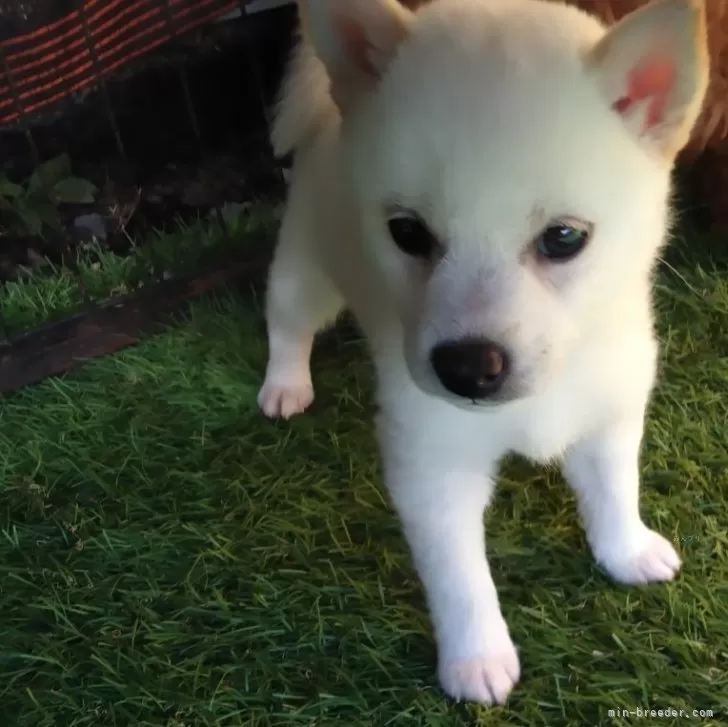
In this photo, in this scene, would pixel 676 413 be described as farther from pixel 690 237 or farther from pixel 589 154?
pixel 589 154

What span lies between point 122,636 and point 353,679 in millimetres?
434

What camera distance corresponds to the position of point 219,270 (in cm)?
240

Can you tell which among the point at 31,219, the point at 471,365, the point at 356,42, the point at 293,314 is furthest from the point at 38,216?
the point at 471,365

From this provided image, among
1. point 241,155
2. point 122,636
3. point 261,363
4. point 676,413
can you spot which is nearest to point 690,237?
point 676,413

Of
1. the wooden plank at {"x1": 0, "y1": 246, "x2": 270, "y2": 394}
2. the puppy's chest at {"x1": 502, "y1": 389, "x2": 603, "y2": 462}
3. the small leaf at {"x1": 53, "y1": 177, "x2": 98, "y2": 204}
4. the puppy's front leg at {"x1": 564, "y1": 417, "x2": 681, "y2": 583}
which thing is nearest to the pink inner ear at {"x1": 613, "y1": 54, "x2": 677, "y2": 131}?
the puppy's chest at {"x1": 502, "y1": 389, "x2": 603, "y2": 462}

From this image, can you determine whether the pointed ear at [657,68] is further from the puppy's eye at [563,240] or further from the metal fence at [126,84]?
the metal fence at [126,84]

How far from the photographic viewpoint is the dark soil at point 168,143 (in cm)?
256

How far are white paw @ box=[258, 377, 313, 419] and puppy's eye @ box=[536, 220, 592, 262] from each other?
1.05m

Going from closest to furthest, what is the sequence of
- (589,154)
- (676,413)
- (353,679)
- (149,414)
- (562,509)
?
(589,154) → (353,679) → (562,509) → (676,413) → (149,414)

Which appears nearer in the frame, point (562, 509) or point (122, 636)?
point (122, 636)

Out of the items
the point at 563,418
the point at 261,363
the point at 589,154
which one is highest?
the point at 589,154

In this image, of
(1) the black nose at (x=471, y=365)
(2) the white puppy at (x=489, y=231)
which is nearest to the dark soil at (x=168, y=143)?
(2) the white puppy at (x=489, y=231)

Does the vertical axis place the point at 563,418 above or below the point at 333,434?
above

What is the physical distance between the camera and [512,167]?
1058mm
